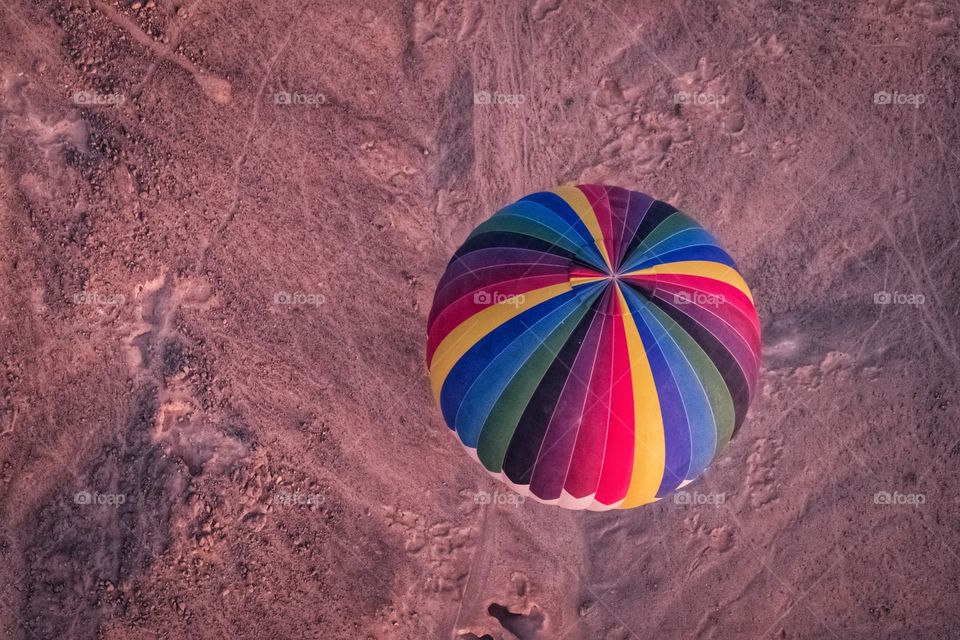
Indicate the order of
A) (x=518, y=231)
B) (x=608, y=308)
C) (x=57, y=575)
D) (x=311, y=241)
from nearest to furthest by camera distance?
(x=608, y=308) → (x=518, y=231) → (x=57, y=575) → (x=311, y=241)

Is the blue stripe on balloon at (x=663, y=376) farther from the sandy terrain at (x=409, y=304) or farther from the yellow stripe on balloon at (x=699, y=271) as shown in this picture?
the sandy terrain at (x=409, y=304)

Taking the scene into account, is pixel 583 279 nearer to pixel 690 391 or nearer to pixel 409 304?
pixel 690 391

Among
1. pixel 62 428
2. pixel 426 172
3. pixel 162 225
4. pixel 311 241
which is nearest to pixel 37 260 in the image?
pixel 162 225

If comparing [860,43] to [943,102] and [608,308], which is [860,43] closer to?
[943,102]

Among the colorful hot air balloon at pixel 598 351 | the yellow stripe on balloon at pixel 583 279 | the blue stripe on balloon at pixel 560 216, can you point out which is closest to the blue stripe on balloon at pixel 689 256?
the colorful hot air balloon at pixel 598 351

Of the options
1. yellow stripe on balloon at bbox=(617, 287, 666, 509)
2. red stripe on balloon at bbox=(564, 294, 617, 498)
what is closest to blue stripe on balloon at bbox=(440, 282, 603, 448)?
red stripe on balloon at bbox=(564, 294, 617, 498)

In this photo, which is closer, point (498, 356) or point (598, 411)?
point (598, 411)

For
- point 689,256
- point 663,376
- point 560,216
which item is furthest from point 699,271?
point 560,216
